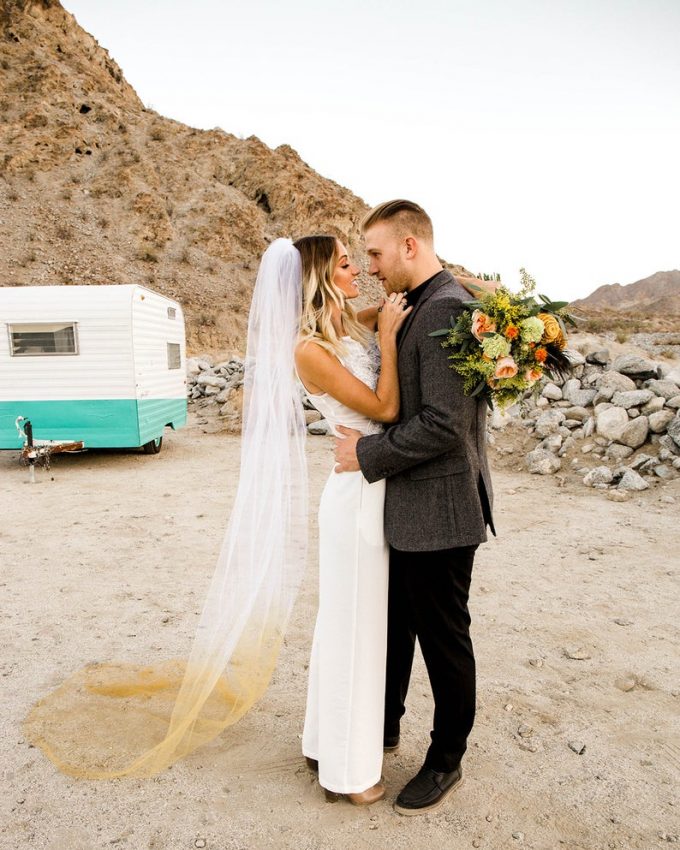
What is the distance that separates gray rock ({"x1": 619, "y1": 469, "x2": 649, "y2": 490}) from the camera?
790 cm

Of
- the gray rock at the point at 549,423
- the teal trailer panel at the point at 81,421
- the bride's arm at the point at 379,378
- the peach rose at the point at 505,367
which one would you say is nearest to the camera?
the peach rose at the point at 505,367

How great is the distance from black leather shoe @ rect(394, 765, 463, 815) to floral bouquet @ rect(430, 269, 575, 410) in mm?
1603

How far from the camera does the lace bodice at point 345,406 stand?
8.25ft

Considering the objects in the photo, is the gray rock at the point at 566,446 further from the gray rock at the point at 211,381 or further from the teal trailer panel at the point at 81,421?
the gray rock at the point at 211,381

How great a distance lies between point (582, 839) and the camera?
2.46 metres

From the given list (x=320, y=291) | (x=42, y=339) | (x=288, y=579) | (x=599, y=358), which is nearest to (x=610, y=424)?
(x=599, y=358)

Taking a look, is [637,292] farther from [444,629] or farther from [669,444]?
[444,629]

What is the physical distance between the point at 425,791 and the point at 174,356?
10.4 m

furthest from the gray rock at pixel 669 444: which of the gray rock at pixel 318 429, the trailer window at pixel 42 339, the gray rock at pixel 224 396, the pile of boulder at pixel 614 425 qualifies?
the gray rock at pixel 224 396

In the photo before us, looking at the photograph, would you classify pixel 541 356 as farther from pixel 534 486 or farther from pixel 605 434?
pixel 605 434

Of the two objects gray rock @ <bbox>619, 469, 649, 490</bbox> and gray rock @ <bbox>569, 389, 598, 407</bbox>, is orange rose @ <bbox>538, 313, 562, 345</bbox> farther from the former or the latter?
gray rock @ <bbox>569, 389, 598, 407</bbox>

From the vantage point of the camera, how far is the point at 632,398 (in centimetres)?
933

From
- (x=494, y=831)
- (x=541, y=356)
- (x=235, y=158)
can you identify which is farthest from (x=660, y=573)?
(x=235, y=158)

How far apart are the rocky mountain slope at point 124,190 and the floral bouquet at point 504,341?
84.9ft
